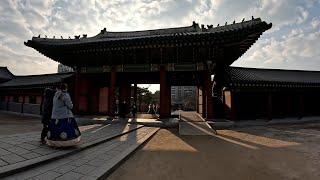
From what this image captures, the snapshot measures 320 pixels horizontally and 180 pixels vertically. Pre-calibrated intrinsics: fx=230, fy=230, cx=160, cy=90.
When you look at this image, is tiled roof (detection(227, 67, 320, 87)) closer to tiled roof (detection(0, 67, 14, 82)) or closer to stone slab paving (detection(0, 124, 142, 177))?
A: stone slab paving (detection(0, 124, 142, 177))

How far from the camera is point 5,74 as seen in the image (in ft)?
104

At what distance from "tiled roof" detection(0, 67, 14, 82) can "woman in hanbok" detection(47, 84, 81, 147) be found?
29786 millimetres

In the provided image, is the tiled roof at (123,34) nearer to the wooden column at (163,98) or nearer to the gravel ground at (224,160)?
the wooden column at (163,98)

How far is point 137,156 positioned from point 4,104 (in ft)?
82.2

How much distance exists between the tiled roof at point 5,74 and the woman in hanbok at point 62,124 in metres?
29.8

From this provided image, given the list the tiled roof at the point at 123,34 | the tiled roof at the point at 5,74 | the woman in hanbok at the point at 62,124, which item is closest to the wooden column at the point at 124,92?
the tiled roof at the point at 123,34

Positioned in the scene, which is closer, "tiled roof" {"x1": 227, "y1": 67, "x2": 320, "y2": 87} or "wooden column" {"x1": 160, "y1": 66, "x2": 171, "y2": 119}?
"wooden column" {"x1": 160, "y1": 66, "x2": 171, "y2": 119}

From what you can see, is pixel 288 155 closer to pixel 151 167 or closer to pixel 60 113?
pixel 151 167

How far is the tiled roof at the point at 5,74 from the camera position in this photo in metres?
30.4

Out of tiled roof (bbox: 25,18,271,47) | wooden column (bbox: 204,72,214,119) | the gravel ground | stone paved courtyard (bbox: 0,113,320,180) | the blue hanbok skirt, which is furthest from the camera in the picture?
tiled roof (bbox: 25,18,271,47)

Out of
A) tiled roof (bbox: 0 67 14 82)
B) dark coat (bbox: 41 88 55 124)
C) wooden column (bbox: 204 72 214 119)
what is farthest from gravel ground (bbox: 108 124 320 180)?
tiled roof (bbox: 0 67 14 82)

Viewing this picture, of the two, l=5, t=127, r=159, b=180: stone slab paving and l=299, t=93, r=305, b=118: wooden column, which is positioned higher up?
l=299, t=93, r=305, b=118: wooden column

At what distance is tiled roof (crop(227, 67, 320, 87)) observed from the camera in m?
17.0

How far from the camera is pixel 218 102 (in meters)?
19.0
